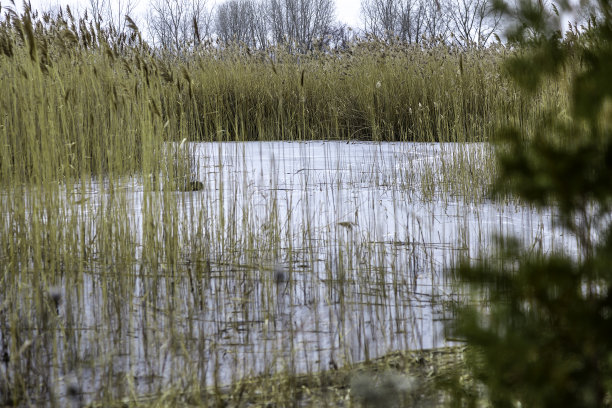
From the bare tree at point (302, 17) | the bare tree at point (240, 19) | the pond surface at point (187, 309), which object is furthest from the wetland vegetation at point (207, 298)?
the bare tree at point (240, 19)

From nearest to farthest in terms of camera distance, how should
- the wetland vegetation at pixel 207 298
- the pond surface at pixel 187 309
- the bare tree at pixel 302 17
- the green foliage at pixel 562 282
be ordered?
1. the green foliage at pixel 562 282
2. the wetland vegetation at pixel 207 298
3. the pond surface at pixel 187 309
4. the bare tree at pixel 302 17

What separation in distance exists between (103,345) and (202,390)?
0.97ft

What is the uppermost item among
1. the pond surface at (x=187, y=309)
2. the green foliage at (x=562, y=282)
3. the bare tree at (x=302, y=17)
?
the bare tree at (x=302, y=17)

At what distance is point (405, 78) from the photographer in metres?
5.73

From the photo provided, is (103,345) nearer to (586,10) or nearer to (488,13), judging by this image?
(488,13)

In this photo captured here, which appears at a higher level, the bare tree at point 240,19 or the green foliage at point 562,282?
the bare tree at point 240,19

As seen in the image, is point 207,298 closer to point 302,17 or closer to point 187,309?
point 187,309

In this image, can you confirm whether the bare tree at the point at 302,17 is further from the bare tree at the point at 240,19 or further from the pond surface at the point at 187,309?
the pond surface at the point at 187,309

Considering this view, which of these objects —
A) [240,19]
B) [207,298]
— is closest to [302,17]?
[240,19]

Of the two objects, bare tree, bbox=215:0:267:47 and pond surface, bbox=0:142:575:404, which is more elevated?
bare tree, bbox=215:0:267:47

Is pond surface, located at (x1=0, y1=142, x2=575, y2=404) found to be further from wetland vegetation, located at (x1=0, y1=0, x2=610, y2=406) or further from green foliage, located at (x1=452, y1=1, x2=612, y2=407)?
green foliage, located at (x1=452, y1=1, x2=612, y2=407)

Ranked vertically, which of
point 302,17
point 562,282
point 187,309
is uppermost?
point 302,17

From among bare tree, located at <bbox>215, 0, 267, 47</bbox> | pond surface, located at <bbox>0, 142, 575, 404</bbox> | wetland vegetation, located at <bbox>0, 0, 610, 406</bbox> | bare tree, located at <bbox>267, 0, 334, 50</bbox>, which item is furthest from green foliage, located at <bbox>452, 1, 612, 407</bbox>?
bare tree, located at <bbox>215, 0, 267, 47</bbox>

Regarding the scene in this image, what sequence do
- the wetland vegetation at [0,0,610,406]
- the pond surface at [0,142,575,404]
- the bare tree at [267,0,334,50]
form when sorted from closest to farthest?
1. the wetland vegetation at [0,0,610,406]
2. the pond surface at [0,142,575,404]
3. the bare tree at [267,0,334,50]
